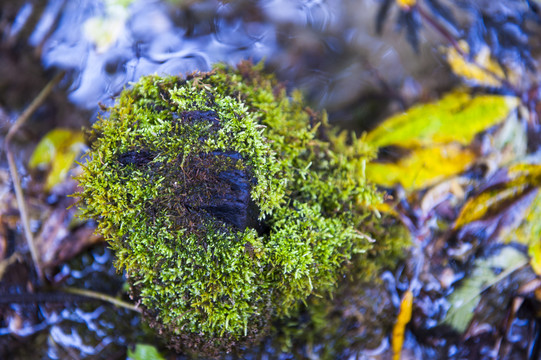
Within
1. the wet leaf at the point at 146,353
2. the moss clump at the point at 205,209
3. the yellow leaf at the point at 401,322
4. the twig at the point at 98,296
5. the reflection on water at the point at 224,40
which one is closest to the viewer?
the moss clump at the point at 205,209

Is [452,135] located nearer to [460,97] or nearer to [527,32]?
[460,97]

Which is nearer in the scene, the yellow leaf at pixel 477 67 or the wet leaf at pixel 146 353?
the wet leaf at pixel 146 353

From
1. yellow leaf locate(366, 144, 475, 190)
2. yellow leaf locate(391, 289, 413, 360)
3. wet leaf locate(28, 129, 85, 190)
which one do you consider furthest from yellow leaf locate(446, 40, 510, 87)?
wet leaf locate(28, 129, 85, 190)

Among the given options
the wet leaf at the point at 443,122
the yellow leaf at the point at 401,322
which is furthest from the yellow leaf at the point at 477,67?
the yellow leaf at the point at 401,322

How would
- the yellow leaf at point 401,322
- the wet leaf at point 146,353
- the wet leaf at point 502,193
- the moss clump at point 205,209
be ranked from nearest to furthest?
the moss clump at point 205,209, the wet leaf at point 146,353, the yellow leaf at point 401,322, the wet leaf at point 502,193

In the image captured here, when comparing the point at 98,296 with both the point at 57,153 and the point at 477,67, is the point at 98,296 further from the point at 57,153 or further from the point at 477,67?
the point at 477,67

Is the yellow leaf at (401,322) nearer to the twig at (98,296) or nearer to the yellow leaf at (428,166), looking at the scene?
the yellow leaf at (428,166)
